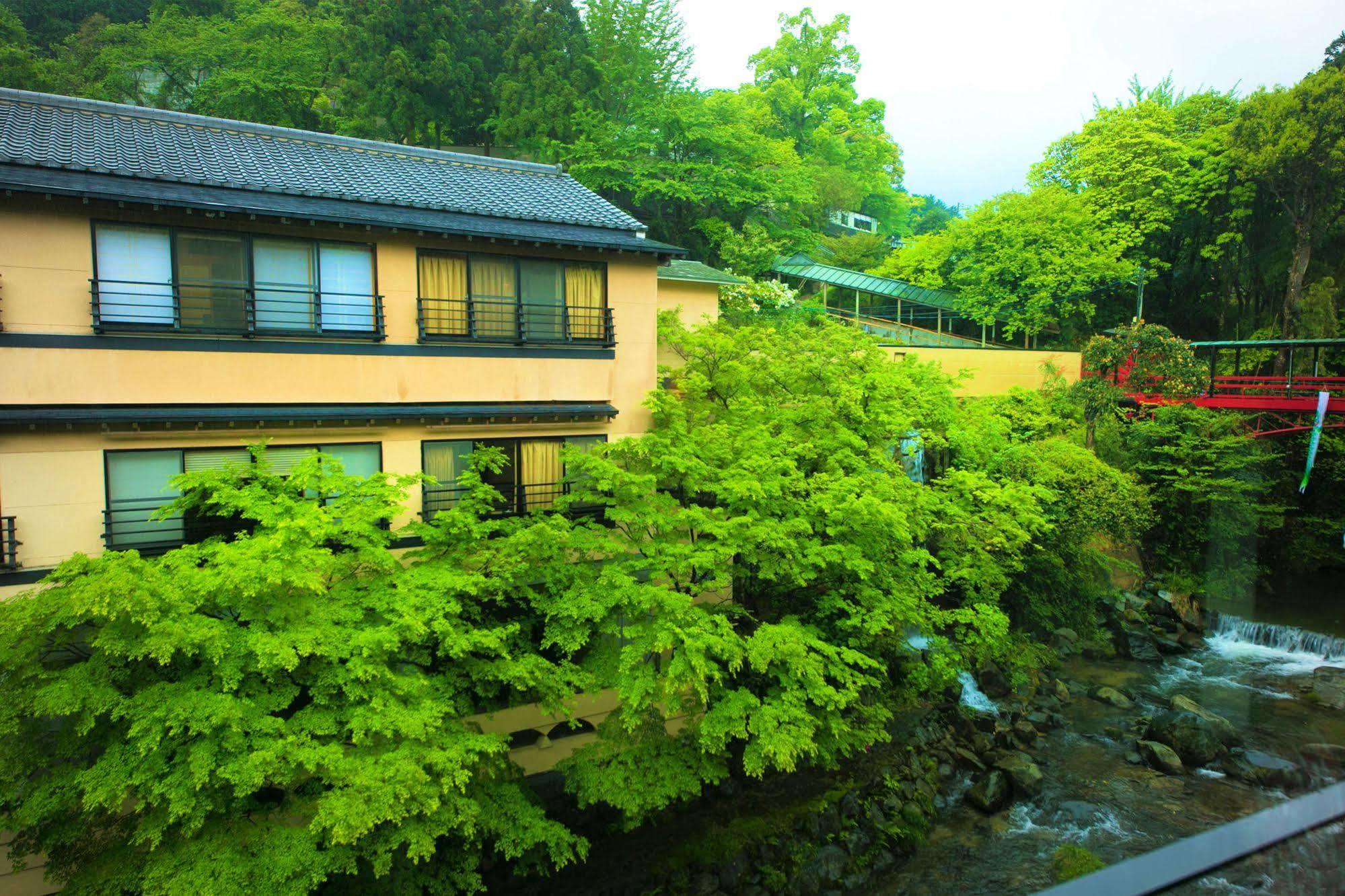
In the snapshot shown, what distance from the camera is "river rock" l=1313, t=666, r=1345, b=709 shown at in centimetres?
1609

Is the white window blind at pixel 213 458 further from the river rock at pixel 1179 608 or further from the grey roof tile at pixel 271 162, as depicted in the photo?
the river rock at pixel 1179 608

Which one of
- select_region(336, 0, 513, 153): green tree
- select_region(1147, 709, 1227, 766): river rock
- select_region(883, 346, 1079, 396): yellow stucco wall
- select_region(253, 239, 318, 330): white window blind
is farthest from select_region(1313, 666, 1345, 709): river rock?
select_region(336, 0, 513, 153): green tree

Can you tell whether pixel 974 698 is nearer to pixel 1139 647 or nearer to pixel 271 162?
pixel 1139 647

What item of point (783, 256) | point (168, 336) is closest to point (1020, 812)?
point (168, 336)

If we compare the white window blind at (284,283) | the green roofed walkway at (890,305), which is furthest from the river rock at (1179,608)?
the white window blind at (284,283)

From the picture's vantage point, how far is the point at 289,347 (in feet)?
35.8

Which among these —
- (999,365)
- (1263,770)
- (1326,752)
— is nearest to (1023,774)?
(1263,770)

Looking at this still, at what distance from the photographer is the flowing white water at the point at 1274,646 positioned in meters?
18.2

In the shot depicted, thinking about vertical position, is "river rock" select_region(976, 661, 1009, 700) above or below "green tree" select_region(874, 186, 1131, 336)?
below

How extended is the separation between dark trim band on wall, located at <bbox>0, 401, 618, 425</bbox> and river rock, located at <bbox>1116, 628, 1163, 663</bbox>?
50.2 ft

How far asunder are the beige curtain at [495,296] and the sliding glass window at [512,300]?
0.4 inches

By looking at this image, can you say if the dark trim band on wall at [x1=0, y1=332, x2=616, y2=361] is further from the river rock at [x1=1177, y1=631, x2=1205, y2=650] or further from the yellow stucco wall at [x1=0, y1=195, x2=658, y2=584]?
the river rock at [x1=1177, y1=631, x2=1205, y2=650]

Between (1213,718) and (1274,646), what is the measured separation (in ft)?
19.7

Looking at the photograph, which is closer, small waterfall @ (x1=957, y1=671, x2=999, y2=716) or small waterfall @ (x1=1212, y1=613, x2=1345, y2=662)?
small waterfall @ (x1=957, y1=671, x2=999, y2=716)
